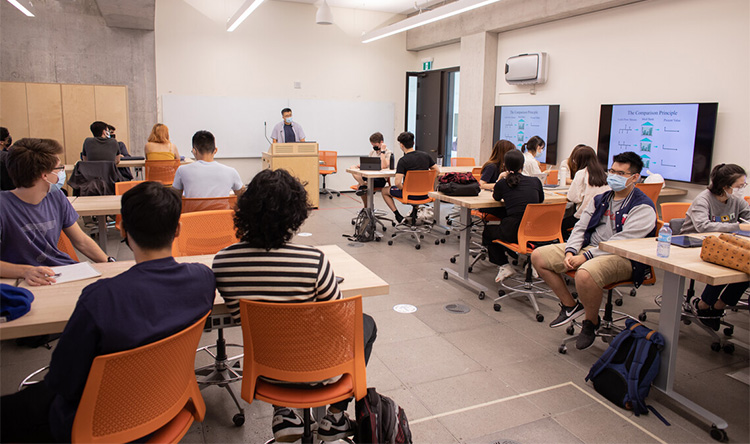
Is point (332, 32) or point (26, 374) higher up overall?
point (332, 32)

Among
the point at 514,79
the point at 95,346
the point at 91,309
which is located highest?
the point at 514,79

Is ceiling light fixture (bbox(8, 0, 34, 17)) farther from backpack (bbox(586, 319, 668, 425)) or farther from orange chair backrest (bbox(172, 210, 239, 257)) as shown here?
backpack (bbox(586, 319, 668, 425))

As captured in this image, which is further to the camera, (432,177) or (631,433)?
(432,177)

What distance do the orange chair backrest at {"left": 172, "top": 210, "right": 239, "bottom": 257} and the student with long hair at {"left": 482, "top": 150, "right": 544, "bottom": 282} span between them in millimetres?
2277

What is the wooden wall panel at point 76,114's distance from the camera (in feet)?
26.9

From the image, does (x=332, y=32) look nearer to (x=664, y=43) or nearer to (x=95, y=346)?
(x=664, y=43)

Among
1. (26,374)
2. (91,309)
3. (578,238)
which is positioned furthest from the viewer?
(578,238)

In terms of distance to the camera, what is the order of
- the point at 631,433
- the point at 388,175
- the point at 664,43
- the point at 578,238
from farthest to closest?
the point at 388,175, the point at 664,43, the point at 578,238, the point at 631,433

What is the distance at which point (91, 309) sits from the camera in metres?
1.42

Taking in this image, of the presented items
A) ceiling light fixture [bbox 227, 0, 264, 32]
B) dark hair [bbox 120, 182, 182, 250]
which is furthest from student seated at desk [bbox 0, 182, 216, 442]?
ceiling light fixture [bbox 227, 0, 264, 32]

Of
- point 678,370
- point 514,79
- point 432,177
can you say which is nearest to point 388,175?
point 432,177

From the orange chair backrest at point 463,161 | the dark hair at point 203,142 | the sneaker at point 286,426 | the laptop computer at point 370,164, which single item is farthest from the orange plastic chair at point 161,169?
the orange chair backrest at point 463,161

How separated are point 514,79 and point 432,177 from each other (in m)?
2.91

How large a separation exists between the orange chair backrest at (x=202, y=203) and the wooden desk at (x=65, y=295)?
1.18 metres
